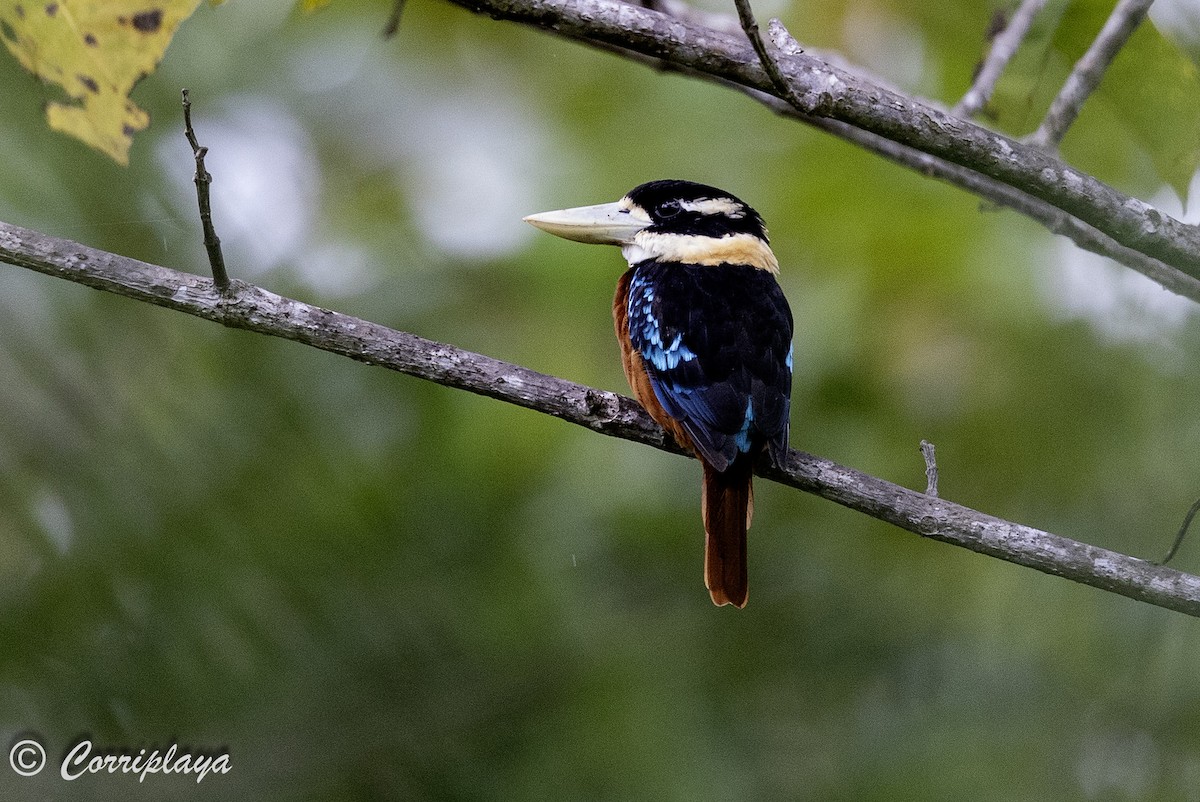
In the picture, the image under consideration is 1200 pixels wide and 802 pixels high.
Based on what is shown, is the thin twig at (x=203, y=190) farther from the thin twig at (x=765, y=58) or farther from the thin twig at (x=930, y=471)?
the thin twig at (x=930, y=471)

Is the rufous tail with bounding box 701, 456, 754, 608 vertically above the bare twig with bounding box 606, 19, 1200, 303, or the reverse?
the bare twig with bounding box 606, 19, 1200, 303

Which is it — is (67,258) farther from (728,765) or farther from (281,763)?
(728,765)

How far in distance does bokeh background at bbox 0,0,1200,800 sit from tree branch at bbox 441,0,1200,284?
0.69 meters

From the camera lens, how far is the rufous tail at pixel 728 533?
2994mm

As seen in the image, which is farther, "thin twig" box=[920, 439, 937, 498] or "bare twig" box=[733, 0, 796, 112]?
"thin twig" box=[920, 439, 937, 498]

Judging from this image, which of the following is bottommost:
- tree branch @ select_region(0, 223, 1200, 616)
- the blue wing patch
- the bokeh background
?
the bokeh background

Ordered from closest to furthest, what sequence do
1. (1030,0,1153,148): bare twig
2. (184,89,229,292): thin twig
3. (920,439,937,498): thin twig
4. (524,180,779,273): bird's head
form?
(184,89,229,292): thin twig → (920,439,937,498): thin twig → (1030,0,1153,148): bare twig → (524,180,779,273): bird's head

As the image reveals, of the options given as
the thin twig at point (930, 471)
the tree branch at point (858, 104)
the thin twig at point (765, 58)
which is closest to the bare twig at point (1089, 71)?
the tree branch at point (858, 104)

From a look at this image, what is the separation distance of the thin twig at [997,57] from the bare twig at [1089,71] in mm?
168

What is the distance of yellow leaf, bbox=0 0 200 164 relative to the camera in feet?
6.66

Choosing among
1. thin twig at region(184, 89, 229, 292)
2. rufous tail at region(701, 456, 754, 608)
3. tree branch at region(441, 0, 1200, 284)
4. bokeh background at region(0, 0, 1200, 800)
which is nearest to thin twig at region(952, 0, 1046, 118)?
bokeh background at region(0, 0, 1200, 800)

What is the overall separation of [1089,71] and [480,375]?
5.58ft

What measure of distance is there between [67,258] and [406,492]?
1436 mm

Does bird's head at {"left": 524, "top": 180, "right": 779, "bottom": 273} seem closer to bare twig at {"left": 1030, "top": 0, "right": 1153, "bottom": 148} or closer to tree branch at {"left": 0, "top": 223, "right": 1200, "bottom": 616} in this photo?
bare twig at {"left": 1030, "top": 0, "right": 1153, "bottom": 148}
